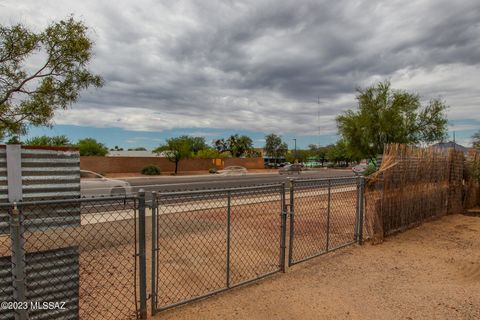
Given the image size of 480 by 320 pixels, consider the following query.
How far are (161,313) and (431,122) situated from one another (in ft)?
73.6

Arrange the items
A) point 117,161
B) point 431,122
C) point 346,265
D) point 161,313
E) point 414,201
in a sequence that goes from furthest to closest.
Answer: point 117,161
point 431,122
point 414,201
point 346,265
point 161,313

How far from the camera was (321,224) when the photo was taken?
10164 millimetres

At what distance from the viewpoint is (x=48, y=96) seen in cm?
758

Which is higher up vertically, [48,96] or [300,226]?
[48,96]

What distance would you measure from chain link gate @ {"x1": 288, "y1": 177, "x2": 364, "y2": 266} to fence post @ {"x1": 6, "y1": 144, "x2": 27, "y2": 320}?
3773 millimetres

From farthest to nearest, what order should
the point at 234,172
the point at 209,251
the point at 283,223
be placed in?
the point at 234,172 → the point at 209,251 → the point at 283,223

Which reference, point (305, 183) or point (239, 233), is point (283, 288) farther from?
point (239, 233)

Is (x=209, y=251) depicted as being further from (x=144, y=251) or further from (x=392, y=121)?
(x=392, y=121)

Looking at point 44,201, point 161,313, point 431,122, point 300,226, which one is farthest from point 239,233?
point 431,122

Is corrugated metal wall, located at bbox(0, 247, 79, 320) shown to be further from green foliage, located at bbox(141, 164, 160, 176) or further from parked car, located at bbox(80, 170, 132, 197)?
green foliage, located at bbox(141, 164, 160, 176)

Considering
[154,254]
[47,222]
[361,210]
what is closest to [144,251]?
[154,254]

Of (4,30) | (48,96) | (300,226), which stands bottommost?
(300,226)

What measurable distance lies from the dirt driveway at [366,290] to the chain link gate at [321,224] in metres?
0.34

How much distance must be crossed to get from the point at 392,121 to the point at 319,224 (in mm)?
14256
